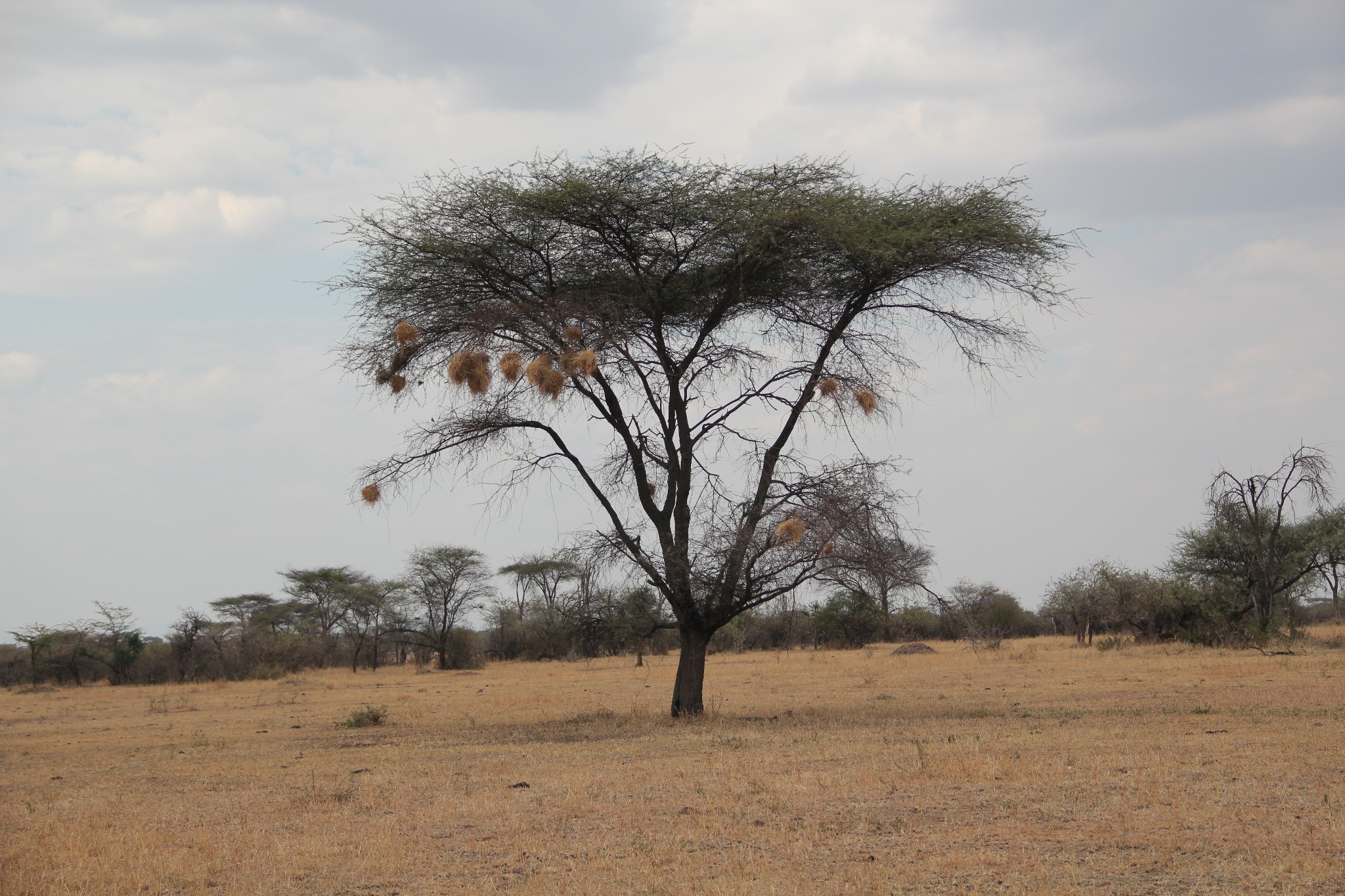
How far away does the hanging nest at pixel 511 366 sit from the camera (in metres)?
13.6

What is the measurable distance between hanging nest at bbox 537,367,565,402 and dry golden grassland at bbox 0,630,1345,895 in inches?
176

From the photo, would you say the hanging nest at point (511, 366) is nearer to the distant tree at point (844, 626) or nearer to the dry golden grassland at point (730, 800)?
the dry golden grassland at point (730, 800)

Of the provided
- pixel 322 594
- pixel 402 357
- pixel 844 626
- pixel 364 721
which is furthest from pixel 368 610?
pixel 402 357

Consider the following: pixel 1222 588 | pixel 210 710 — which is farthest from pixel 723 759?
pixel 1222 588

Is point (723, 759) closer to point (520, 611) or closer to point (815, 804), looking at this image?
point (815, 804)

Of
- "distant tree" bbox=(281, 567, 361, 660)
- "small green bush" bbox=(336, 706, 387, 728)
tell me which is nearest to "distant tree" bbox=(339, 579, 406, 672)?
"distant tree" bbox=(281, 567, 361, 660)

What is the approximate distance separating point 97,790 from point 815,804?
24.7 ft

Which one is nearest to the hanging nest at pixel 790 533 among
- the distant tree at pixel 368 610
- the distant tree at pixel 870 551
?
the distant tree at pixel 870 551

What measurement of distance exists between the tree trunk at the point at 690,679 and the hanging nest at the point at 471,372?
15.4ft

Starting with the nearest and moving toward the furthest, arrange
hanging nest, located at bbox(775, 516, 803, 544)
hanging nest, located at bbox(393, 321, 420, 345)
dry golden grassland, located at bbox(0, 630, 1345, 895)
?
dry golden grassland, located at bbox(0, 630, 1345, 895) → hanging nest, located at bbox(775, 516, 803, 544) → hanging nest, located at bbox(393, 321, 420, 345)

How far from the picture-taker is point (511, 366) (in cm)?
1359

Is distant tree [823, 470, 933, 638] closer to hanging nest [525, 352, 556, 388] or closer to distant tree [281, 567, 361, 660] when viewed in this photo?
hanging nest [525, 352, 556, 388]

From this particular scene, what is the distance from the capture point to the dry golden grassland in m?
6.30

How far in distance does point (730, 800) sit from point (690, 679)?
7302 millimetres
